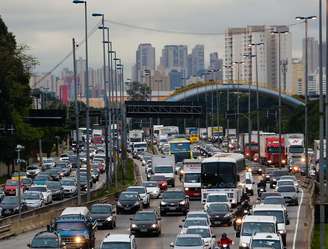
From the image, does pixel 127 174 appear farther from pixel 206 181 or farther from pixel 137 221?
pixel 137 221

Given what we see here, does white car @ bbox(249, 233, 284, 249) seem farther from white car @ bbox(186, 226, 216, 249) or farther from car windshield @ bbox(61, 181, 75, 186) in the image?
car windshield @ bbox(61, 181, 75, 186)

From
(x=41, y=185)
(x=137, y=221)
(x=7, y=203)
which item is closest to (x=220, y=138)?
(x=41, y=185)

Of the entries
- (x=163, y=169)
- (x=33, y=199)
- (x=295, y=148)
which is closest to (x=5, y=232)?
(x=33, y=199)

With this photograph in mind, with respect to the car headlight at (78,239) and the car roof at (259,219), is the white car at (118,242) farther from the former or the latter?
the car roof at (259,219)

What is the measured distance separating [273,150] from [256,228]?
77.5 m

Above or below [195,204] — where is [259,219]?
above

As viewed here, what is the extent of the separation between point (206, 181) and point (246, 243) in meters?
25.7

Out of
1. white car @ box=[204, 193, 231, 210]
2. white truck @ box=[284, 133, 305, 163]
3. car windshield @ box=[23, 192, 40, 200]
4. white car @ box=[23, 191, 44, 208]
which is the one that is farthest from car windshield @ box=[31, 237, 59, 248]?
white truck @ box=[284, 133, 305, 163]

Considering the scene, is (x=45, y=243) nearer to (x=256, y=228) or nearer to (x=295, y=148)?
(x=256, y=228)

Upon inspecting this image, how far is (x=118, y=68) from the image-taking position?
145m

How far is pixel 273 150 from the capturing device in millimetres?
119125

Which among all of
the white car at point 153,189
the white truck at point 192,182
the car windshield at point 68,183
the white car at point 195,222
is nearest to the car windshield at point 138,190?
the white truck at point 192,182

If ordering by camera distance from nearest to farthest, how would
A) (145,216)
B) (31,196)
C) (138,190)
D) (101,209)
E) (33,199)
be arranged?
(145,216)
(101,209)
(138,190)
(33,199)
(31,196)

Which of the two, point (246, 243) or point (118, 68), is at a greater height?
point (118, 68)
